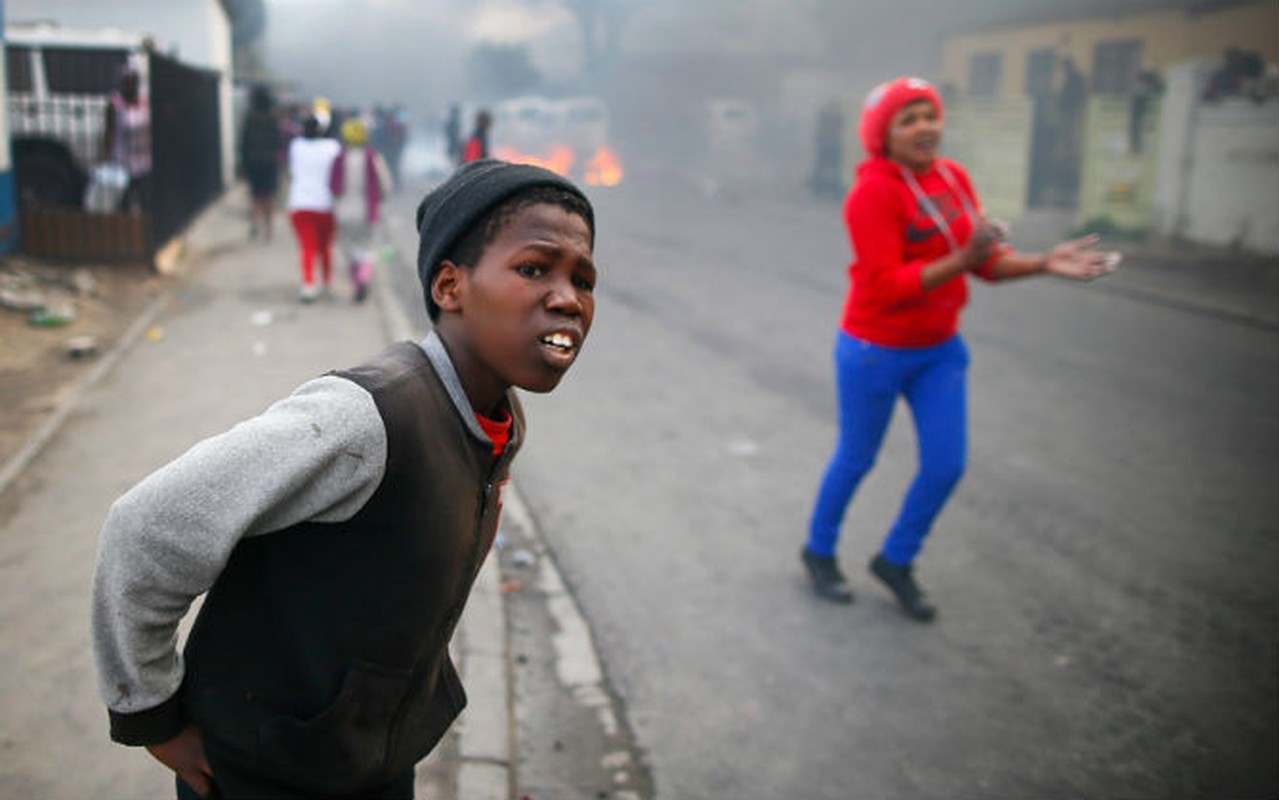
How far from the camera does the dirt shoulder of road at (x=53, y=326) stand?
6.24 meters

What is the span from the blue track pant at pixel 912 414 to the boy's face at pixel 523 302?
8.22ft

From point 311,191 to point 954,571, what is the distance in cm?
706

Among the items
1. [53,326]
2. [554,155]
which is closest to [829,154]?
[554,155]

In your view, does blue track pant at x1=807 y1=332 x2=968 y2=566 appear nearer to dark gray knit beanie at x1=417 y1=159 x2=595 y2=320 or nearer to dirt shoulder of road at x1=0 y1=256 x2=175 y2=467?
dark gray knit beanie at x1=417 y1=159 x2=595 y2=320

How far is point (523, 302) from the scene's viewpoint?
5.14 ft

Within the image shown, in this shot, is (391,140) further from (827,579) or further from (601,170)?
(827,579)

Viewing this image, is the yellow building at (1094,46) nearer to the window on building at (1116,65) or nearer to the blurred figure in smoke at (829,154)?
the window on building at (1116,65)

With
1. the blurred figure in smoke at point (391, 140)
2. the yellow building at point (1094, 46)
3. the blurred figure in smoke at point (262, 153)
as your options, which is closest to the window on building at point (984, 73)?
the yellow building at point (1094, 46)

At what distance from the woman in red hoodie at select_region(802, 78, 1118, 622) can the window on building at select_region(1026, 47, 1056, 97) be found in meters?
29.3

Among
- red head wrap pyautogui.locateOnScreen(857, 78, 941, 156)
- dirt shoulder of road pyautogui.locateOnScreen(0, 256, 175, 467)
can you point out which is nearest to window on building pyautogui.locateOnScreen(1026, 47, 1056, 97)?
dirt shoulder of road pyautogui.locateOnScreen(0, 256, 175, 467)

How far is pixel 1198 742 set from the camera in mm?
3297

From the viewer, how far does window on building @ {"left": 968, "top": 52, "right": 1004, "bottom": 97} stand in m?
32.5

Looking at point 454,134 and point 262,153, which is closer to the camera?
point 262,153

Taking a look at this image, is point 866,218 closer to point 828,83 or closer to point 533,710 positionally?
point 533,710
